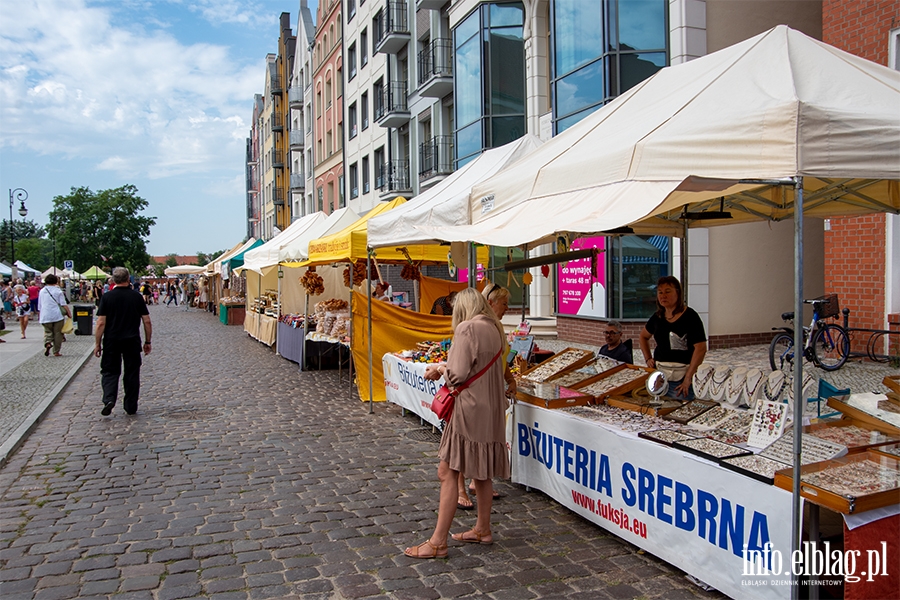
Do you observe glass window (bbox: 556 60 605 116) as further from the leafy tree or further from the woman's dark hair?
the leafy tree

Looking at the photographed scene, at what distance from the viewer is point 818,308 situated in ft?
34.0

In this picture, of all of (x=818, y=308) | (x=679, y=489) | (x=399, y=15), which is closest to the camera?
(x=679, y=489)

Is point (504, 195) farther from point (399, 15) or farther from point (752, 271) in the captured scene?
point (399, 15)

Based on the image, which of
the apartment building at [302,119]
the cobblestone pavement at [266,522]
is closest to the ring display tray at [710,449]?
the cobblestone pavement at [266,522]

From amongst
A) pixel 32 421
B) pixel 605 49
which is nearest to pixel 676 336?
pixel 32 421

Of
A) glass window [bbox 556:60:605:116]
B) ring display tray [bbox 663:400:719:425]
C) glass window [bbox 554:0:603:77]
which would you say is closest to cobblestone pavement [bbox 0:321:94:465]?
ring display tray [bbox 663:400:719:425]

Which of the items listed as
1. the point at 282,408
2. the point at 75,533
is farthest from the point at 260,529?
the point at 282,408

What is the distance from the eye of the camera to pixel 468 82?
20.2 metres

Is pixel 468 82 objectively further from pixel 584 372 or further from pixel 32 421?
pixel 584 372

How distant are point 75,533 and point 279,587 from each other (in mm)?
1879

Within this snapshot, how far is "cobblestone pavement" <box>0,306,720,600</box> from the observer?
388cm

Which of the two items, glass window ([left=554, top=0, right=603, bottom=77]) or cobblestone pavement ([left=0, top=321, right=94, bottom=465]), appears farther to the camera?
glass window ([left=554, top=0, right=603, bottom=77])

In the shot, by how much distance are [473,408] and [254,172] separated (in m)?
79.3
